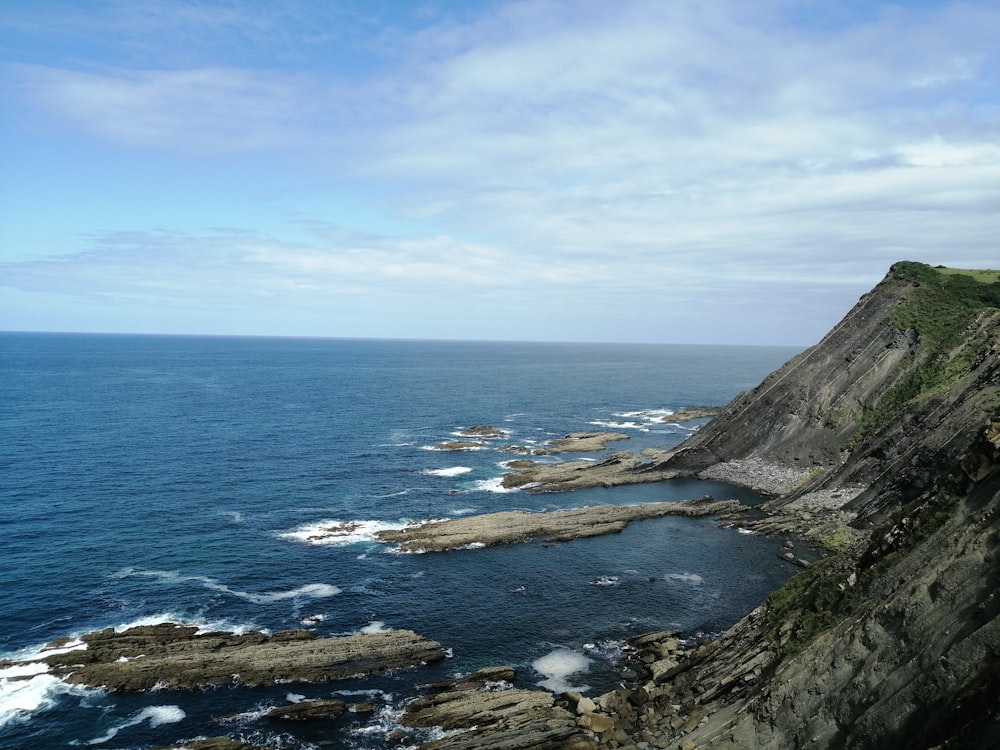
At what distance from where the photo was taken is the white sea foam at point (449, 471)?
96.2 meters

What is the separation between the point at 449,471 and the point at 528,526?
29261 mm

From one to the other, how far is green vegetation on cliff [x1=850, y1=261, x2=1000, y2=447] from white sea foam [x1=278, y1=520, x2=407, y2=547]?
6595 centimetres

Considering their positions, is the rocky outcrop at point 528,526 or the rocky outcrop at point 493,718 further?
the rocky outcrop at point 528,526

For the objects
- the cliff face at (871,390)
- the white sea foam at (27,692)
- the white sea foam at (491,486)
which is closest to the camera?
the white sea foam at (27,692)

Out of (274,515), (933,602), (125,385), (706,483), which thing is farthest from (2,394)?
(933,602)

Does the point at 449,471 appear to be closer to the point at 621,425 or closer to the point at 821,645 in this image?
the point at 621,425

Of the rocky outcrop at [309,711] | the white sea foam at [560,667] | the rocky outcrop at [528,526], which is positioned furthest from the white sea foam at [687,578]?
the rocky outcrop at [309,711]

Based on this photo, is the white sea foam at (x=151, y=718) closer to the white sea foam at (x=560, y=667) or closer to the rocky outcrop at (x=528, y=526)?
the white sea foam at (x=560, y=667)

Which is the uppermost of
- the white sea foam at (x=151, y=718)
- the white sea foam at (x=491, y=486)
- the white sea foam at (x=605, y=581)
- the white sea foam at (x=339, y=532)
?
the white sea foam at (x=491, y=486)

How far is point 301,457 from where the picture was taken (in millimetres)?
105000

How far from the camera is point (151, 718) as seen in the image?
38844 mm

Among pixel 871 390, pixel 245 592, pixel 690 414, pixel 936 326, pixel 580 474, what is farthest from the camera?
pixel 690 414

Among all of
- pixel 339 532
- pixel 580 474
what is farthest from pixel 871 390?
pixel 339 532

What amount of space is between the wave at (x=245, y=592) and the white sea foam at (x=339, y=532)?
10.9 m
